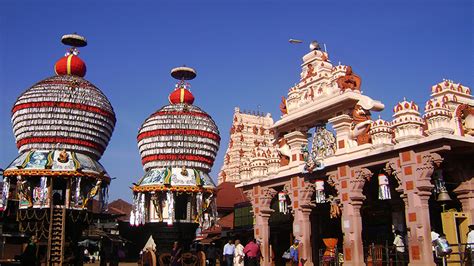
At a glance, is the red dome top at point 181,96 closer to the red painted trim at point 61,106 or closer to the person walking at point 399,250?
the red painted trim at point 61,106

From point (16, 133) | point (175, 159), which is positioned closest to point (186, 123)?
point (175, 159)

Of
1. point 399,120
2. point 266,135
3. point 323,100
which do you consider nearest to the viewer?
point 399,120

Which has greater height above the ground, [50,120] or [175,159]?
[50,120]

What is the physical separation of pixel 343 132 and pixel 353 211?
291 cm

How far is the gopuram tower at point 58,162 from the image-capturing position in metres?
21.7

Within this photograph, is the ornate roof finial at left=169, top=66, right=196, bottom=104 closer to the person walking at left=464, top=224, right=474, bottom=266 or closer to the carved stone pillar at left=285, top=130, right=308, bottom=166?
the carved stone pillar at left=285, top=130, right=308, bottom=166

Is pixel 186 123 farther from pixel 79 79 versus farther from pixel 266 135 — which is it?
pixel 266 135

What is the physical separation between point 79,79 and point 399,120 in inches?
643

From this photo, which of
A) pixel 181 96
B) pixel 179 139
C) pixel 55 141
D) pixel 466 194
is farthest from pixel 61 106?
pixel 466 194

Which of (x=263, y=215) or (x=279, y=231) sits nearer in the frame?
(x=263, y=215)

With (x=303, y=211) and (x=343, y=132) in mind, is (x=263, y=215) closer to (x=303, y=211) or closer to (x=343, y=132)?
(x=303, y=211)

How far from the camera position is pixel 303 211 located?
19.4 meters

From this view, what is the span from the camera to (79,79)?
24.6 m

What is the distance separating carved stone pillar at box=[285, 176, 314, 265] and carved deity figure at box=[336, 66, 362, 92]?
4.14m
